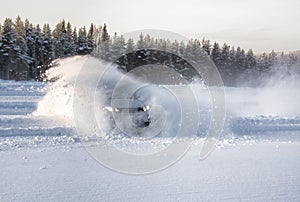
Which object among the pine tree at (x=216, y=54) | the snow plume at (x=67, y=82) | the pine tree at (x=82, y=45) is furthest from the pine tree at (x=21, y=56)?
the snow plume at (x=67, y=82)

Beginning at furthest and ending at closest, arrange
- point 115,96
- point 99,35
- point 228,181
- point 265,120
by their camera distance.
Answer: point 99,35 < point 265,120 < point 115,96 < point 228,181

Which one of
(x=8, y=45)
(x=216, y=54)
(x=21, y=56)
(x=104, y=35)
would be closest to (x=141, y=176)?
(x=8, y=45)

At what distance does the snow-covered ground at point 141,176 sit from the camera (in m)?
4.80

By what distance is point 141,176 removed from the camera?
18.7 feet

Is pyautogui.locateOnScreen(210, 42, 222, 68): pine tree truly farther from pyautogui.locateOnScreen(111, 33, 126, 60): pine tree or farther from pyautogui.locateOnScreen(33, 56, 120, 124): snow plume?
pyautogui.locateOnScreen(33, 56, 120, 124): snow plume

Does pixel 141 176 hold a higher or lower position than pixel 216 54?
lower

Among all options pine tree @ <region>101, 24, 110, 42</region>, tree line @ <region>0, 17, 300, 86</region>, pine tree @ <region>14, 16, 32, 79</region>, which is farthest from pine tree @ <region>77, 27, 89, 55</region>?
pine tree @ <region>14, 16, 32, 79</region>

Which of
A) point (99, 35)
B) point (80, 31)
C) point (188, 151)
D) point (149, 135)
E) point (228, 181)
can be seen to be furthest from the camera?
point (99, 35)

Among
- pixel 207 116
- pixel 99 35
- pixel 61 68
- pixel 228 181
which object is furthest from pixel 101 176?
pixel 99 35

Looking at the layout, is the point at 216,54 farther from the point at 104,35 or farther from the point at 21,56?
the point at 21,56

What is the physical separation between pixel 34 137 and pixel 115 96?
230 cm

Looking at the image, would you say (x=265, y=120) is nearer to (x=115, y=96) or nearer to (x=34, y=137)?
(x=115, y=96)

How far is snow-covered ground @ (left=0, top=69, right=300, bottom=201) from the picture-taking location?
189 inches

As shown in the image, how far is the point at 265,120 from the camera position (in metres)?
11.4
